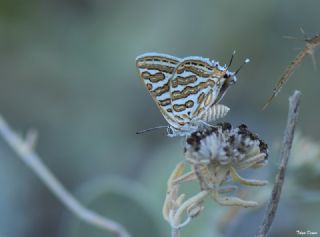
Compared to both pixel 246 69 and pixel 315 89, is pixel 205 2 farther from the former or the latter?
pixel 315 89

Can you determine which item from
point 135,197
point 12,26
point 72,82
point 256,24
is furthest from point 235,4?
point 135,197

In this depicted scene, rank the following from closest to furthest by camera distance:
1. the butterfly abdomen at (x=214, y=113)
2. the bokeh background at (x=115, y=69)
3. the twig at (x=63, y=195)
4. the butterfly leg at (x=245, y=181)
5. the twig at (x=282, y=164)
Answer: the twig at (x=282, y=164), the butterfly leg at (x=245, y=181), the butterfly abdomen at (x=214, y=113), the twig at (x=63, y=195), the bokeh background at (x=115, y=69)

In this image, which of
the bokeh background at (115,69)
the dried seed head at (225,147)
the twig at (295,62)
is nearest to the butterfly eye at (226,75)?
the dried seed head at (225,147)

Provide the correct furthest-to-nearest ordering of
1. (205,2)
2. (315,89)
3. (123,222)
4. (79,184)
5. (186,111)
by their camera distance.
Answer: (205,2) < (315,89) < (79,184) < (123,222) < (186,111)

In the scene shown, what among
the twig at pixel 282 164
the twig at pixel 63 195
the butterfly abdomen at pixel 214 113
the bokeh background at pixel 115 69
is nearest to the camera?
the twig at pixel 282 164

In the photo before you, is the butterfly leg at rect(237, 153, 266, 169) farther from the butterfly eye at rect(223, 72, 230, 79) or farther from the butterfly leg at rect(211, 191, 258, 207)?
the butterfly eye at rect(223, 72, 230, 79)

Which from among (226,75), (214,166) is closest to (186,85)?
(226,75)

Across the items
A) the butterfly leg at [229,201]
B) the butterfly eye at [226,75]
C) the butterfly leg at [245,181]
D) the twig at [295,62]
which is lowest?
the butterfly leg at [229,201]

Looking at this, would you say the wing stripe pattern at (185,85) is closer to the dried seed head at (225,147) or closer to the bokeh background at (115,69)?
the dried seed head at (225,147)
